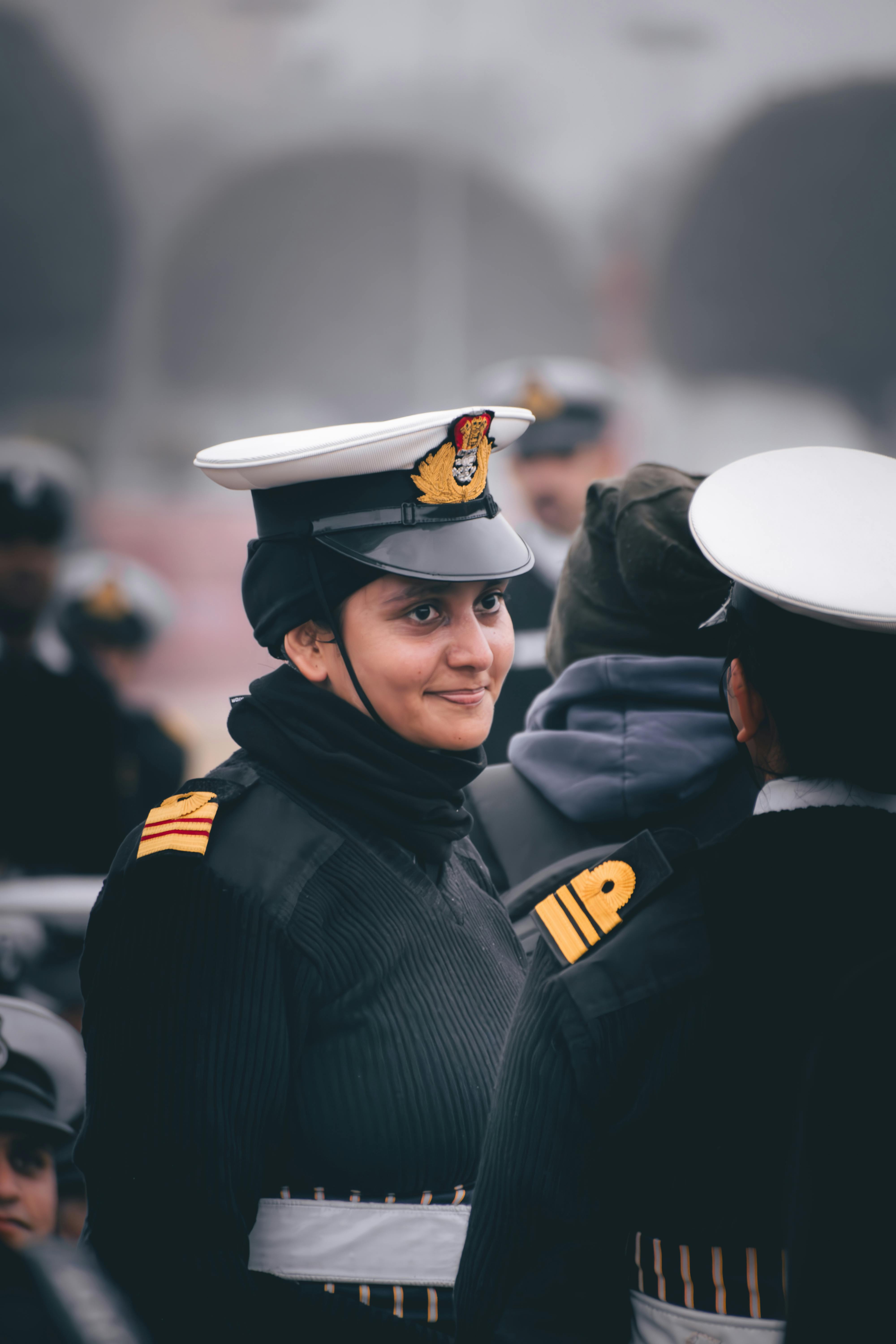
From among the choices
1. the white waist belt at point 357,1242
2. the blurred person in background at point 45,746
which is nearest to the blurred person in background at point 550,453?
the blurred person in background at point 45,746

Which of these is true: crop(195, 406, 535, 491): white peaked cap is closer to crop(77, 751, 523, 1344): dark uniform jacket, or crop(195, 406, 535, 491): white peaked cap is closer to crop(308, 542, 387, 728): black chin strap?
crop(308, 542, 387, 728): black chin strap

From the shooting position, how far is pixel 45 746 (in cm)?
425

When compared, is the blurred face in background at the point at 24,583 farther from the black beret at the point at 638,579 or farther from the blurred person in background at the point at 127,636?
the black beret at the point at 638,579

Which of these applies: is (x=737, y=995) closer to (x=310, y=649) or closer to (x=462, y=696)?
(x=462, y=696)

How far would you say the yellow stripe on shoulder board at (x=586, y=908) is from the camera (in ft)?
3.84

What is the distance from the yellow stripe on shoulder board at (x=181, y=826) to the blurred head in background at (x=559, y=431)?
352 centimetres

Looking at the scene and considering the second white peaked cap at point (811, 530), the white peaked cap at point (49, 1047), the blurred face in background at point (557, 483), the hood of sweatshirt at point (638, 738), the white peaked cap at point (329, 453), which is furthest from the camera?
the blurred face in background at point (557, 483)

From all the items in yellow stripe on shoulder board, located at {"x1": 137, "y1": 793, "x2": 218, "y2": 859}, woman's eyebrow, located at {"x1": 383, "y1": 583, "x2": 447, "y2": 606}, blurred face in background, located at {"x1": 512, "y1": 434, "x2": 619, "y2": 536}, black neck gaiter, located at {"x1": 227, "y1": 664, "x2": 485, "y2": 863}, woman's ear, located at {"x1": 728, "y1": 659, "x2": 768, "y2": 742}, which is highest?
blurred face in background, located at {"x1": 512, "y1": 434, "x2": 619, "y2": 536}

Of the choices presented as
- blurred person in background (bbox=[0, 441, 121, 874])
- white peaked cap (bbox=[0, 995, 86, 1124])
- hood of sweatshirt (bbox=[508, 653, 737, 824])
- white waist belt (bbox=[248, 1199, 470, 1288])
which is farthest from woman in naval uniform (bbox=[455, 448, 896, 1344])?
blurred person in background (bbox=[0, 441, 121, 874])

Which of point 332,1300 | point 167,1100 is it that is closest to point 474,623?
point 167,1100

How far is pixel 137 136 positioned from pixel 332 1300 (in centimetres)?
516

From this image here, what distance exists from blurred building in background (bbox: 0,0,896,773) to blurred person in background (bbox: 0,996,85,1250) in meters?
2.43

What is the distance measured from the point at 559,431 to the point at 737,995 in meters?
4.25

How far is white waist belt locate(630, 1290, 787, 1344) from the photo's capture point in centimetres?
112
